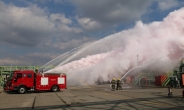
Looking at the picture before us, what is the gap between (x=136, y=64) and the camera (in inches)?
1687

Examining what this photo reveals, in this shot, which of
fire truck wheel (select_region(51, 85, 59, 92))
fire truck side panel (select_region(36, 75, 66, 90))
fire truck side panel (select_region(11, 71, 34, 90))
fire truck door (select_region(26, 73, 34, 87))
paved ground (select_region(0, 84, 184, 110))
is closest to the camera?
paved ground (select_region(0, 84, 184, 110))

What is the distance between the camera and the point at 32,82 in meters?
26.6

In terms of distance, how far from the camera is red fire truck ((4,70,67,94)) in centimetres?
2572

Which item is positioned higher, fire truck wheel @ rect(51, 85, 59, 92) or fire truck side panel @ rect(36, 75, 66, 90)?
fire truck side panel @ rect(36, 75, 66, 90)

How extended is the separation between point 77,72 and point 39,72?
15.0 m

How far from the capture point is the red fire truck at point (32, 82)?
Answer: 25.7 metres

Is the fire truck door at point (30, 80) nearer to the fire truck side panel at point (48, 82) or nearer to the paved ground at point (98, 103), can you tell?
the fire truck side panel at point (48, 82)

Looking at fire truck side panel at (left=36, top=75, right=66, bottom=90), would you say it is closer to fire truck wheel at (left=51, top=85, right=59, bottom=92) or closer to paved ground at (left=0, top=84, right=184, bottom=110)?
fire truck wheel at (left=51, top=85, right=59, bottom=92)

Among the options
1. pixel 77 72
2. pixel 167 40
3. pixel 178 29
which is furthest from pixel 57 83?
pixel 178 29

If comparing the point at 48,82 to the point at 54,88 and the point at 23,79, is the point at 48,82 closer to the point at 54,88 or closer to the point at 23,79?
the point at 54,88

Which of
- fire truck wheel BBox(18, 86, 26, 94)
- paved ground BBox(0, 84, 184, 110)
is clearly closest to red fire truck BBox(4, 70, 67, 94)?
fire truck wheel BBox(18, 86, 26, 94)

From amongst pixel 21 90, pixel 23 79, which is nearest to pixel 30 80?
pixel 23 79

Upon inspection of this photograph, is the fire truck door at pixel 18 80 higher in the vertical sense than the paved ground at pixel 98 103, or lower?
higher

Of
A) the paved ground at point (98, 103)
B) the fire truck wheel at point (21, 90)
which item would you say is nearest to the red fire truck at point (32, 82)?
the fire truck wheel at point (21, 90)
